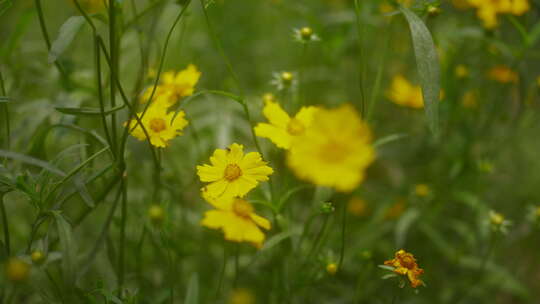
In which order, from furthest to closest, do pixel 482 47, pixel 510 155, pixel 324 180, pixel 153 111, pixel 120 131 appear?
pixel 510 155 < pixel 482 47 < pixel 120 131 < pixel 153 111 < pixel 324 180

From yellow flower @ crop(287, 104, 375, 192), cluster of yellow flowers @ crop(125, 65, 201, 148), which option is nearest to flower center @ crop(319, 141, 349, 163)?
yellow flower @ crop(287, 104, 375, 192)

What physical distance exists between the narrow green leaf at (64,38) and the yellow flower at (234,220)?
1.29ft

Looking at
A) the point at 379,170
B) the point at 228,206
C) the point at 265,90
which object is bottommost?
the point at 379,170

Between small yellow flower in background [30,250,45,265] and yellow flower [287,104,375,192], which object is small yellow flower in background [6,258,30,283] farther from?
yellow flower [287,104,375,192]

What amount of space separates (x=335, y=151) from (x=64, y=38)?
1.99ft

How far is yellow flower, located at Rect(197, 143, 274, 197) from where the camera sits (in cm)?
98

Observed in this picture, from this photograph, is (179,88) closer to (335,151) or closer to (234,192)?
(234,192)

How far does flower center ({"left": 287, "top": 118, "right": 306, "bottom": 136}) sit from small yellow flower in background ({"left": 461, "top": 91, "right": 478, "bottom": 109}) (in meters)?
1.13

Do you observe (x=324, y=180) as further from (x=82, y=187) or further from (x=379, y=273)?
(x=379, y=273)

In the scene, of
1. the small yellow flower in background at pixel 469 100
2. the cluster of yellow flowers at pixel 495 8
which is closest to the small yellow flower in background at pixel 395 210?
the small yellow flower in background at pixel 469 100

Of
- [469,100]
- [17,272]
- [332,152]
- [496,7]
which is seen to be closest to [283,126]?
[332,152]

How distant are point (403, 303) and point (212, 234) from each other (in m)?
0.70

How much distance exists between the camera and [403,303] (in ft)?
5.26

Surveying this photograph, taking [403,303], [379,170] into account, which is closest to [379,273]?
[403,303]
